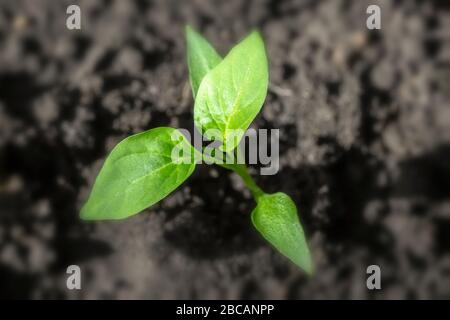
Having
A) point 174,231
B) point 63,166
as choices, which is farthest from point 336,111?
point 63,166

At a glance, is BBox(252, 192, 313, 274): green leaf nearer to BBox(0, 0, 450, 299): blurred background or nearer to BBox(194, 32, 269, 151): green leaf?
BBox(194, 32, 269, 151): green leaf

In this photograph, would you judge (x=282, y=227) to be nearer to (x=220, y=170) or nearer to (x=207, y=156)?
(x=207, y=156)

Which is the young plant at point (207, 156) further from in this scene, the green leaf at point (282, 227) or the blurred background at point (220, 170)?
the blurred background at point (220, 170)

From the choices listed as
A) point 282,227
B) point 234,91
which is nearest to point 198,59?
Answer: point 234,91

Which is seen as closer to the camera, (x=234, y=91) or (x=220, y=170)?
(x=234, y=91)

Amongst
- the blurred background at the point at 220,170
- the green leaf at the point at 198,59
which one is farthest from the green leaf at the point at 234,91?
the blurred background at the point at 220,170

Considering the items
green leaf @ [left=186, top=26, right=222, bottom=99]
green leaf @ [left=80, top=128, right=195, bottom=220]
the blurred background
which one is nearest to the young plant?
green leaf @ [left=80, top=128, right=195, bottom=220]
